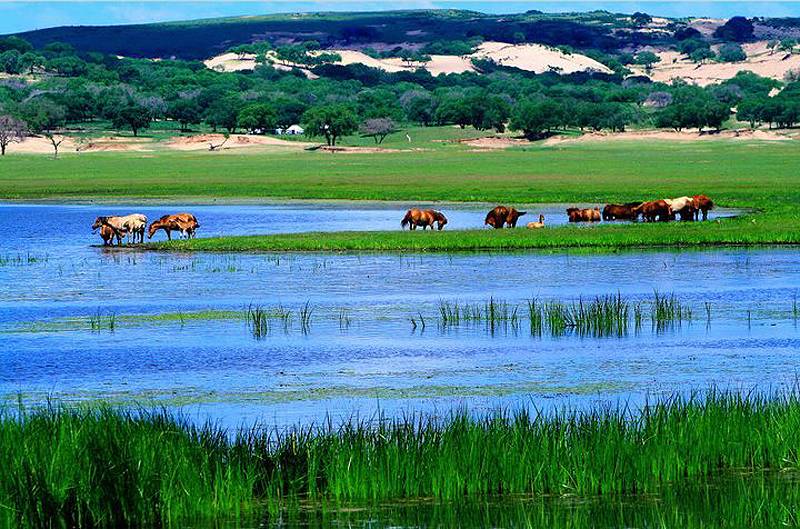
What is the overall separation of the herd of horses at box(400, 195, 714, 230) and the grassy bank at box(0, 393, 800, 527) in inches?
1170

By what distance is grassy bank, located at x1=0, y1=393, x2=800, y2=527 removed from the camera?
37.8 feet

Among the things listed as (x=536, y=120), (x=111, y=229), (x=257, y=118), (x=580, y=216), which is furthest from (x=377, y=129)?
(x=111, y=229)

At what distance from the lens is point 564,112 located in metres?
146

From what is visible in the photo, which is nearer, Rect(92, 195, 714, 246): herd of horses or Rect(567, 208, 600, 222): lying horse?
Rect(92, 195, 714, 246): herd of horses

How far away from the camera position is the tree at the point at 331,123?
134 metres

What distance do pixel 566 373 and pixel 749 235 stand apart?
21.3m

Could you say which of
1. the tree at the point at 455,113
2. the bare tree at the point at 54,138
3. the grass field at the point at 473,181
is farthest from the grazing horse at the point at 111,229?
the tree at the point at 455,113

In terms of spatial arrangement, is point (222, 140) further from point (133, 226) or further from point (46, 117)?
point (133, 226)

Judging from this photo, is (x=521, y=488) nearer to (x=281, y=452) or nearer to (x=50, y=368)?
(x=281, y=452)

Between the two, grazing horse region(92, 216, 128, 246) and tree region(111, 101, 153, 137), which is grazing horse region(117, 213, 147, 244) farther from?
tree region(111, 101, 153, 137)

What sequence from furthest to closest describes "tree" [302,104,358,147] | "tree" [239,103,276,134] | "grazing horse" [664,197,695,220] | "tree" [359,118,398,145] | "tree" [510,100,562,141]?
1. "tree" [239,103,276,134]
2. "tree" [359,118,398,145]
3. "tree" [510,100,562,141]
4. "tree" [302,104,358,147]
5. "grazing horse" [664,197,695,220]

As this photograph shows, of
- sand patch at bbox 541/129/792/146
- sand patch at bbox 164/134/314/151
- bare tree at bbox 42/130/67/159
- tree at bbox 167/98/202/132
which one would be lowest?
sand patch at bbox 541/129/792/146

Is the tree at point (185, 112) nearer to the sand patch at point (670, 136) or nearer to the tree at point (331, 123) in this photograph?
the tree at point (331, 123)

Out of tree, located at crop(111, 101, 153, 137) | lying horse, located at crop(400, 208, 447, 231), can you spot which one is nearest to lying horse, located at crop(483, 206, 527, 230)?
lying horse, located at crop(400, 208, 447, 231)
